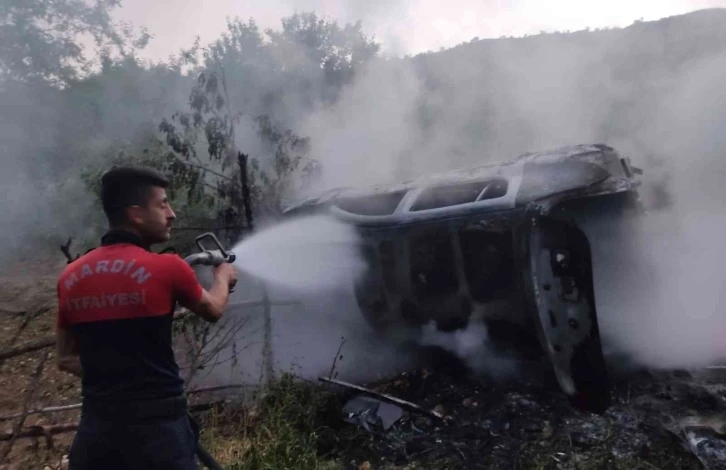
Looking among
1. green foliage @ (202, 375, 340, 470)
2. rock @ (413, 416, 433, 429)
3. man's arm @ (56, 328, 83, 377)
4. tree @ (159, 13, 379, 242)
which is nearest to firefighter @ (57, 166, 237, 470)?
man's arm @ (56, 328, 83, 377)

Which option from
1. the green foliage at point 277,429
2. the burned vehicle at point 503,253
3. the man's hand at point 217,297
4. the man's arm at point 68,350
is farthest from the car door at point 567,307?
the man's arm at point 68,350

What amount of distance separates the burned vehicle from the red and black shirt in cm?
231

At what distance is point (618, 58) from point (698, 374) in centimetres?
1148

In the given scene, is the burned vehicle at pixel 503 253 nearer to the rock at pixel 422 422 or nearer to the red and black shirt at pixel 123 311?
the rock at pixel 422 422

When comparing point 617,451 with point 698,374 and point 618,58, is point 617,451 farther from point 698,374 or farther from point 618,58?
point 618,58

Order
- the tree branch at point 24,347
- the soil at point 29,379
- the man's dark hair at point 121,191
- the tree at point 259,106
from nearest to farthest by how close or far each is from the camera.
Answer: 1. the man's dark hair at point 121,191
2. the tree branch at point 24,347
3. the soil at point 29,379
4. the tree at point 259,106

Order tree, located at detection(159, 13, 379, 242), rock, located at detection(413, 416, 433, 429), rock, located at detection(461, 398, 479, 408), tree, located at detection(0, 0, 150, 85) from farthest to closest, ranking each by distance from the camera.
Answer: tree, located at detection(0, 0, 150, 85)
tree, located at detection(159, 13, 379, 242)
rock, located at detection(461, 398, 479, 408)
rock, located at detection(413, 416, 433, 429)

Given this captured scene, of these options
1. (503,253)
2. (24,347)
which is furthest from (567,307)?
(24,347)

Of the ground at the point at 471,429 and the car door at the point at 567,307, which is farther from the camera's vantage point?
the car door at the point at 567,307

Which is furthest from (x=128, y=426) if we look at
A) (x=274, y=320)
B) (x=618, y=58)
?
(x=618, y=58)

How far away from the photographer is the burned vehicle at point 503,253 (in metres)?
3.43

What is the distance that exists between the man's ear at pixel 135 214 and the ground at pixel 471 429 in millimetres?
1945

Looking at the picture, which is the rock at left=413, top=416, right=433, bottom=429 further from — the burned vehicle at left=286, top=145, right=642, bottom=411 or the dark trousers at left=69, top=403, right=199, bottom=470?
the dark trousers at left=69, top=403, right=199, bottom=470

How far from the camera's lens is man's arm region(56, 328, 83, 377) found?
6.82 ft
